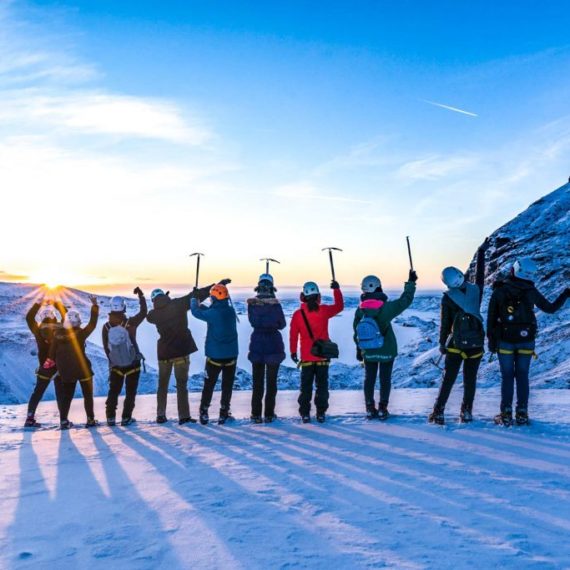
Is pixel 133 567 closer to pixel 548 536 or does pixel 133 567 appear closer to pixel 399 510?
pixel 399 510

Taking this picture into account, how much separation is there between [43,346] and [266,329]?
14.3ft

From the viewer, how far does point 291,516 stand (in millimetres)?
4445

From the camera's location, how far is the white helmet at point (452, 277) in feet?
25.3

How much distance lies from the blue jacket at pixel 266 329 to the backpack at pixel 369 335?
133 cm

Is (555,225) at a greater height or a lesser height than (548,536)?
greater

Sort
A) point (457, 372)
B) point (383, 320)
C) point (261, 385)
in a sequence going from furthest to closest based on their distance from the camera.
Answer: point (261, 385) < point (383, 320) < point (457, 372)

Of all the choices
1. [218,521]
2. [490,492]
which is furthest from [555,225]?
[218,521]

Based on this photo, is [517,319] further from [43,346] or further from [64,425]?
[43,346]

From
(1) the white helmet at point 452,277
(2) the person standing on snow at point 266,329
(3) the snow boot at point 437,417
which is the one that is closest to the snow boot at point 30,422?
(2) the person standing on snow at point 266,329

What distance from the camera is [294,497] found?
4922mm

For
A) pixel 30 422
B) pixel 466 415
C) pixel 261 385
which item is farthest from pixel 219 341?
pixel 466 415

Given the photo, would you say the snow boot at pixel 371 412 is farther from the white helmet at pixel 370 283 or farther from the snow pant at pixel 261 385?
the white helmet at pixel 370 283

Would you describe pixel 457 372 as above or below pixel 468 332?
below

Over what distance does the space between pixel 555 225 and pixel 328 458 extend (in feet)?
90.0
